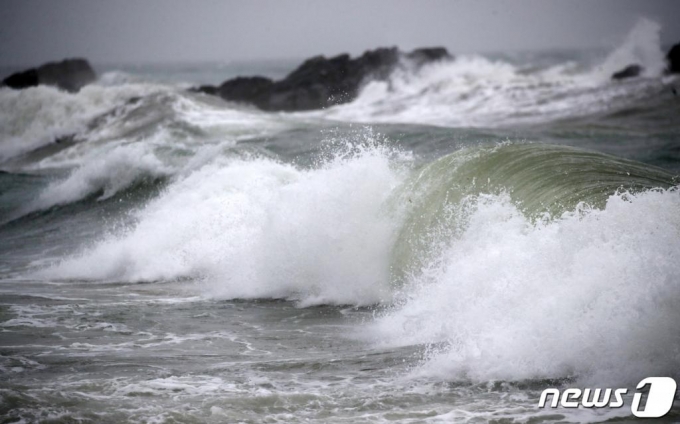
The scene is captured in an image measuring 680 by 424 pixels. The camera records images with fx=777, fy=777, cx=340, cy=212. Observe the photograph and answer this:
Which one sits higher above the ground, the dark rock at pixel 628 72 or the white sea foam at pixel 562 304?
the dark rock at pixel 628 72

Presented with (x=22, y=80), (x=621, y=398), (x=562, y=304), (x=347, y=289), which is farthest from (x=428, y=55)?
(x=621, y=398)

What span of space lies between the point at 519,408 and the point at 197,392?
2163mm

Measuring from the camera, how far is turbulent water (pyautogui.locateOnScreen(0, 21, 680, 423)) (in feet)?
16.7

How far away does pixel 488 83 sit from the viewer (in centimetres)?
3650

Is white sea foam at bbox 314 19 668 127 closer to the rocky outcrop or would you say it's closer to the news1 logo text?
the rocky outcrop

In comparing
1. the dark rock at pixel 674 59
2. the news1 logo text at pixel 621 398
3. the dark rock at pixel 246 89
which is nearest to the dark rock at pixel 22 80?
the dark rock at pixel 246 89

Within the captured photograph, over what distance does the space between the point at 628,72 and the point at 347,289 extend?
28931mm

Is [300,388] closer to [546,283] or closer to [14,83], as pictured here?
[546,283]

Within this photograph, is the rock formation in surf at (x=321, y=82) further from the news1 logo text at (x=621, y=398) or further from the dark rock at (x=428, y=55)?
the news1 logo text at (x=621, y=398)

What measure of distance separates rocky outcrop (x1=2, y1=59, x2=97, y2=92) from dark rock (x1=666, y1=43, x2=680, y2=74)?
25659mm

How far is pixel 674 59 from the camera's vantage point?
3416cm

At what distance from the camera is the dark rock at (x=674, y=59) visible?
108 ft

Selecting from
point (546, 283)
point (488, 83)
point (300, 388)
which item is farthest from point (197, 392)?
point (488, 83)

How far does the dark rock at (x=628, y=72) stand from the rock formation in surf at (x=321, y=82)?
1295 centimetres
